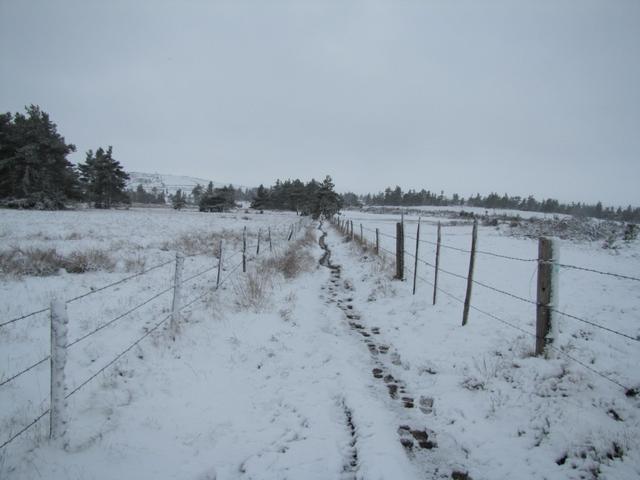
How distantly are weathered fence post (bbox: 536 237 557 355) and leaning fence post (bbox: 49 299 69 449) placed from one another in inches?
227

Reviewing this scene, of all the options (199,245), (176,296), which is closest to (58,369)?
(176,296)

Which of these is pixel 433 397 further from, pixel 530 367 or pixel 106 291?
pixel 106 291

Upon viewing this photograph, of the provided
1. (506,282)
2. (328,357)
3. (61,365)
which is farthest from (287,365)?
(506,282)

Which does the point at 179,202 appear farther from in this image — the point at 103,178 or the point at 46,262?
the point at 46,262

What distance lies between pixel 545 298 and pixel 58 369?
19.4 ft

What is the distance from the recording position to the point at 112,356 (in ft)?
17.4

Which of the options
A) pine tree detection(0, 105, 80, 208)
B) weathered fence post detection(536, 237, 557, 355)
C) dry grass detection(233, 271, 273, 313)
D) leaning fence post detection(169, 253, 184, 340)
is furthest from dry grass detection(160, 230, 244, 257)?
pine tree detection(0, 105, 80, 208)

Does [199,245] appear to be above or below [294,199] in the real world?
below

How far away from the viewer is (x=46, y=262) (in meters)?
9.98

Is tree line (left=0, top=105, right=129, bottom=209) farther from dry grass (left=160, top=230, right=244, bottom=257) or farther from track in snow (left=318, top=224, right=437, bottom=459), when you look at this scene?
track in snow (left=318, top=224, right=437, bottom=459)

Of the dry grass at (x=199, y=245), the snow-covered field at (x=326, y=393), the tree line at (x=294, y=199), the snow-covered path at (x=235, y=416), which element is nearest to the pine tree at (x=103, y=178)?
the tree line at (x=294, y=199)

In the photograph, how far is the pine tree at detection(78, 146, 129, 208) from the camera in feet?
169

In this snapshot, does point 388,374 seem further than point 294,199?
No

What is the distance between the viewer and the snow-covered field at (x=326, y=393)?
10.2ft
